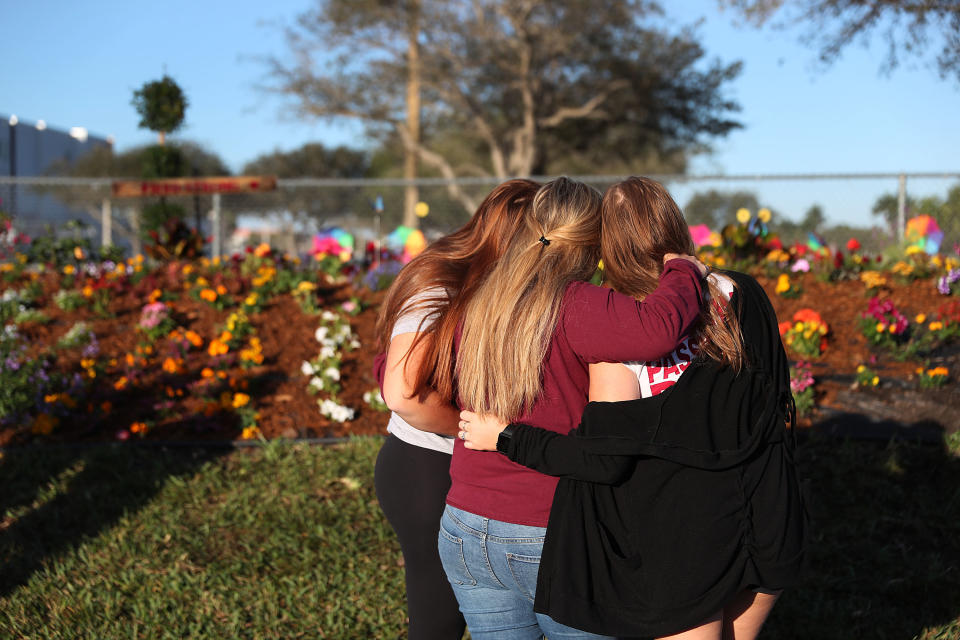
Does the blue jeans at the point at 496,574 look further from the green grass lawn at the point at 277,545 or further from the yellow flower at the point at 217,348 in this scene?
the yellow flower at the point at 217,348

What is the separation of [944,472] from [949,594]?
3.84 ft

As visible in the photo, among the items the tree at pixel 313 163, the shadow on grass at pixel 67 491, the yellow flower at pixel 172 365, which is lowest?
the shadow on grass at pixel 67 491

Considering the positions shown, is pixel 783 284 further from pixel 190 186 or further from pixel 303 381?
pixel 190 186

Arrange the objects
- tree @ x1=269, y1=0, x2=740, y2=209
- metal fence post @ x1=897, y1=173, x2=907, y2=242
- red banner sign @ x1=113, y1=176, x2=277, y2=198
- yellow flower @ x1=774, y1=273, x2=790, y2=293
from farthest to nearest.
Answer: tree @ x1=269, y1=0, x2=740, y2=209, red banner sign @ x1=113, y1=176, x2=277, y2=198, metal fence post @ x1=897, y1=173, x2=907, y2=242, yellow flower @ x1=774, y1=273, x2=790, y2=293

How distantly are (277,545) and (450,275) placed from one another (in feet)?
7.87

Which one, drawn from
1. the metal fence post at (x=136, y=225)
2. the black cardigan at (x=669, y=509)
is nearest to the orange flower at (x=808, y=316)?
the black cardigan at (x=669, y=509)

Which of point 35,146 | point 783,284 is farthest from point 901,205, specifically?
point 35,146

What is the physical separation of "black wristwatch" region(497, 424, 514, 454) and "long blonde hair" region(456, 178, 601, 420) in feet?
0.11

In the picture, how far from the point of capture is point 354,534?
3891 mm

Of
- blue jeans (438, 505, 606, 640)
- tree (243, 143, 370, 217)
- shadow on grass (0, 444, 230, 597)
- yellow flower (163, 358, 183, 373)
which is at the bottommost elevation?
shadow on grass (0, 444, 230, 597)

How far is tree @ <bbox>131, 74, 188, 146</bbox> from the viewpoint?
8.65 meters

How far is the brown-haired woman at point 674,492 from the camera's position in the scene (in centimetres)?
156

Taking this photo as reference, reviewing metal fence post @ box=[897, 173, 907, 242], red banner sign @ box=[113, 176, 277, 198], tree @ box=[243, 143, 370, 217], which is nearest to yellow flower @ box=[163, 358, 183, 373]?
red banner sign @ box=[113, 176, 277, 198]

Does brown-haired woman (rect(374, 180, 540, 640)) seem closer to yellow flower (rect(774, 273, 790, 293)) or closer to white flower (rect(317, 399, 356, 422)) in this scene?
white flower (rect(317, 399, 356, 422))
